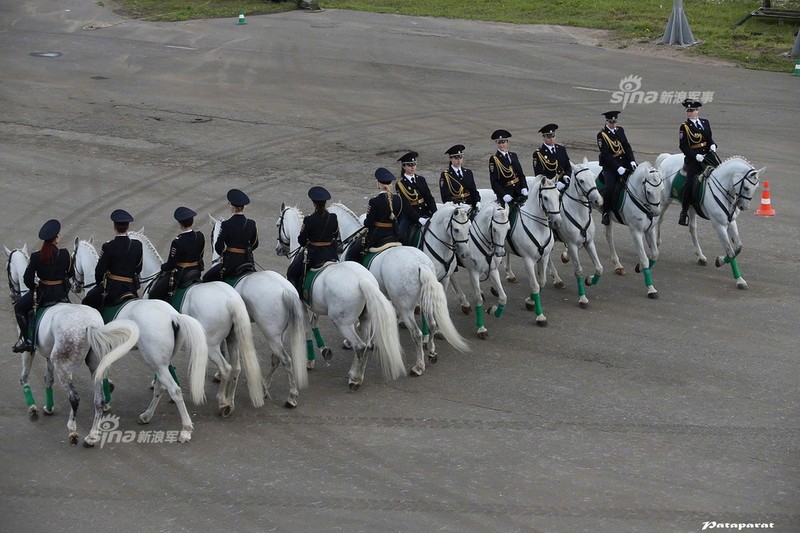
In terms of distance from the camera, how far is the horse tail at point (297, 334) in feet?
43.0

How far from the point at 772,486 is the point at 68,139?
1998cm

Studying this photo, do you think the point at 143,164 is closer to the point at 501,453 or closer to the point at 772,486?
the point at 501,453

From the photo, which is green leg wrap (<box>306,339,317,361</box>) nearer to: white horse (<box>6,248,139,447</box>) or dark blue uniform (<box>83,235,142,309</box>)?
dark blue uniform (<box>83,235,142,309</box>)

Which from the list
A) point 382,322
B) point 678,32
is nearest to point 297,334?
point 382,322

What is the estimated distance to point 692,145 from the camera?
18188mm

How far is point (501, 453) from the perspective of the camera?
12.0 meters

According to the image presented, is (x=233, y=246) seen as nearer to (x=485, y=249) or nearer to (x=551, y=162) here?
(x=485, y=249)

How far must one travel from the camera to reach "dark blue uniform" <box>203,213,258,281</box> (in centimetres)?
1348

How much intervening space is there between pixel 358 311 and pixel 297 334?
885 mm

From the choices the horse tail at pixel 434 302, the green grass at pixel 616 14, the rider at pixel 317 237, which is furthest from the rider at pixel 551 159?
the green grass at pixel 616 14

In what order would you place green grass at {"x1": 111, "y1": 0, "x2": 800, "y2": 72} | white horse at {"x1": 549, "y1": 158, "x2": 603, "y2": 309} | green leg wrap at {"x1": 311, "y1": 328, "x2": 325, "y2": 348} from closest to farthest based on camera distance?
1. green leg wrap at {"x1": 311, "y1": 328, "x2": 325, "y2": 348}
2. white horse at {"x1": 549, "y1": 158, "x2": 603, "y2": 309}
3. green grass at {"x1": 111, "y1": 0, "x2": 800, "y2": 72}

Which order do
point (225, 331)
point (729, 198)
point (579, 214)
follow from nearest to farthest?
point (225, 331) → point (579, 214) → point (729, 198)

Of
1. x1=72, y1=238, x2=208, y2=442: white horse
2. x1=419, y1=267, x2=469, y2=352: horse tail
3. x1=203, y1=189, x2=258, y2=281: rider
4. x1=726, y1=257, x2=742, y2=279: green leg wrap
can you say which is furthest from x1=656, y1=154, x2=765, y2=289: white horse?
x1=72, y1=238, x2=208, y2=442: white horse

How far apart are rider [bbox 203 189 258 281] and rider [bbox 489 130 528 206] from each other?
4.59 meters
